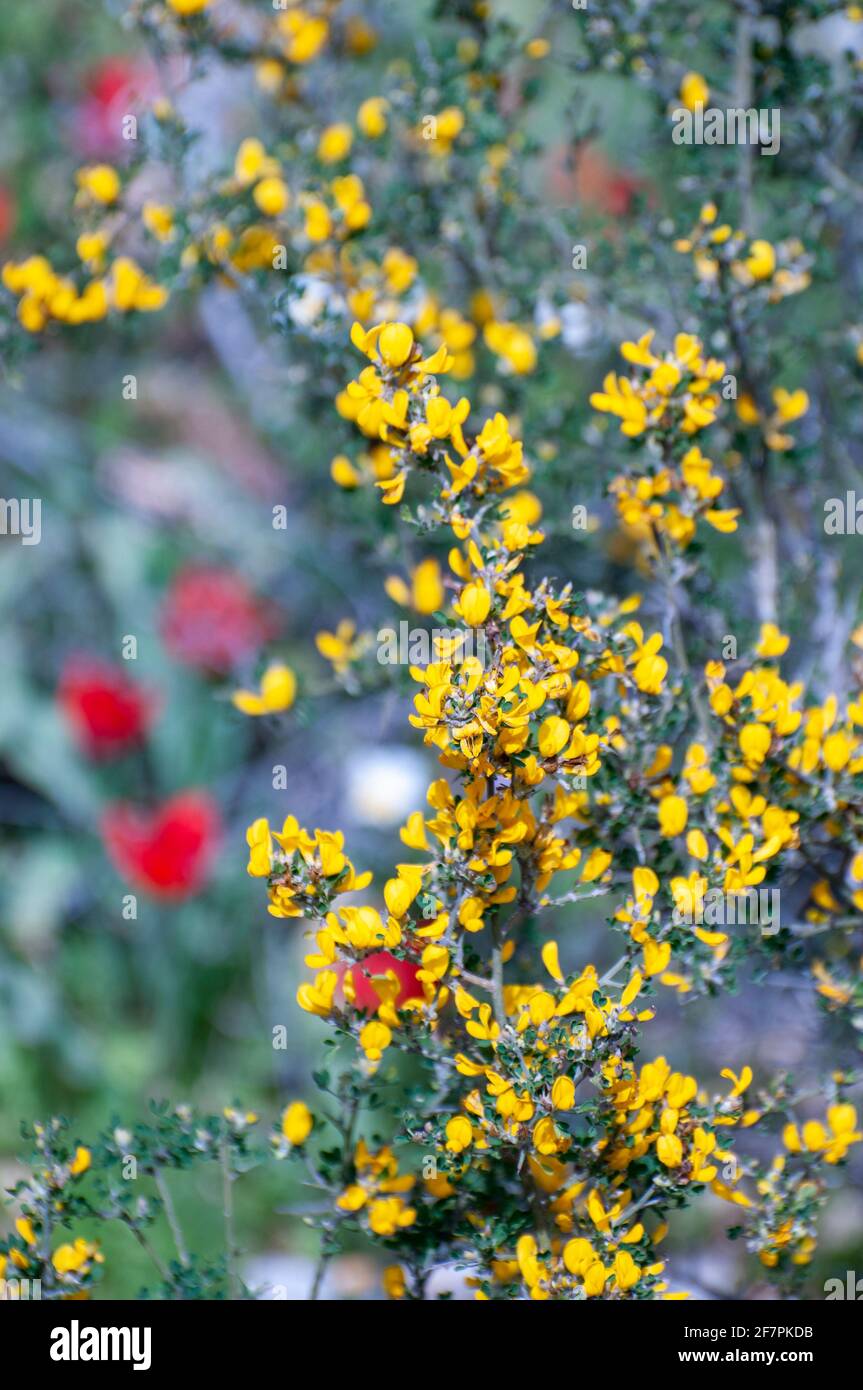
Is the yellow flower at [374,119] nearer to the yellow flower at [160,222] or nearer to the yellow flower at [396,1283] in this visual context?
the yellow flower at [160,222]

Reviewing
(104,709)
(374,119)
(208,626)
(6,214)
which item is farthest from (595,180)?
(374,119)

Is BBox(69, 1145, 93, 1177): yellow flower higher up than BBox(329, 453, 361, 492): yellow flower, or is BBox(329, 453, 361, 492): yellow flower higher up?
BBox(329, 453, 361, 492): yellow flower

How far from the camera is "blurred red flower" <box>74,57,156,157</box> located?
11.7 ft

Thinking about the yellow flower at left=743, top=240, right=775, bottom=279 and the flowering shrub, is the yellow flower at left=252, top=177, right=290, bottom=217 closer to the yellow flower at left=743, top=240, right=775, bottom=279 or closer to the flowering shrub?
the flowering shrub

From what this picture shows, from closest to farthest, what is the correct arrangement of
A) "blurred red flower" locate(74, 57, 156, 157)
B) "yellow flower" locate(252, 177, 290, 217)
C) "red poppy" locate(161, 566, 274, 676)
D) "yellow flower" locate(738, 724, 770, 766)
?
"yellow flower" locate(738, 724, 770, 766) → "yellow flower" locate(252, 177, 290, 217) → "red poppy" locate(161, 566, 274, 676) → "blurred red flower" locate(74, 57, 156, 157)

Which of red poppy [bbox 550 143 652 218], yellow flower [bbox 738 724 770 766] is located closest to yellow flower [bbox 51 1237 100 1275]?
yellow flower [bbox 738 724 770 766]

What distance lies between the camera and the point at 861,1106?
1.91 m

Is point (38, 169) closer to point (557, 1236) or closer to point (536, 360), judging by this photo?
point (536, 360)

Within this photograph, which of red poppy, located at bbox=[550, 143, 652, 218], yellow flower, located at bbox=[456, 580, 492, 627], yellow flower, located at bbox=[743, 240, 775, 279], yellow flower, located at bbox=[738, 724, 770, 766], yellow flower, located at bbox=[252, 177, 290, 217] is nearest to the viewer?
yellow flower, located at bbox=[456, 580, 492, 627]

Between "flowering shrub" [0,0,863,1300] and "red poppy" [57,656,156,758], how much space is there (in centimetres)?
117

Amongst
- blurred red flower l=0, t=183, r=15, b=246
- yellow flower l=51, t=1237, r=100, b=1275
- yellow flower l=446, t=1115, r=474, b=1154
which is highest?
blurred red flower l=0, t=183, r=15, b=246

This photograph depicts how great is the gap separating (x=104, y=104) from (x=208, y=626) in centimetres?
165

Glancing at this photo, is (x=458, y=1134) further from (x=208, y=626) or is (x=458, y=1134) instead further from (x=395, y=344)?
(x=208, y=626)
